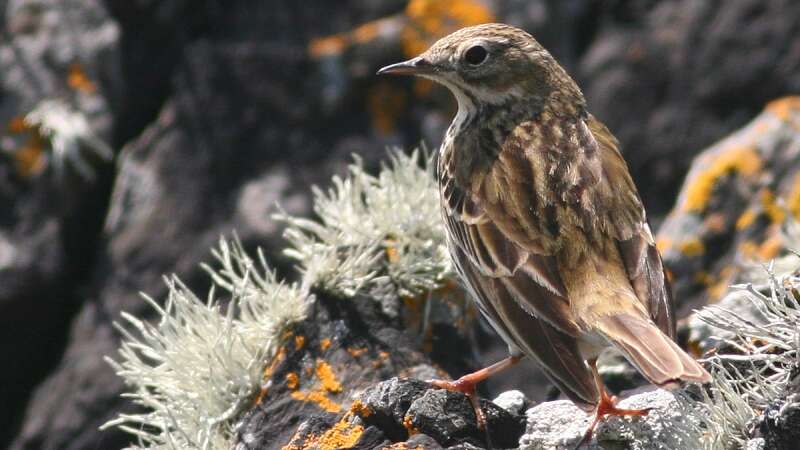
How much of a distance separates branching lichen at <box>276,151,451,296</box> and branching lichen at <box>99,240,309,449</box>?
266 millimetres

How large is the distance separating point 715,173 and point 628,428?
3.83 m

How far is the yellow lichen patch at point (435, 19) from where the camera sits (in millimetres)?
10125

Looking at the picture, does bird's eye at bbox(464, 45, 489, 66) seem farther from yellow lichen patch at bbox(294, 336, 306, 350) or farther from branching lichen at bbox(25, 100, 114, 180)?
branching lichen at bbox(25, 100, 114, 180)

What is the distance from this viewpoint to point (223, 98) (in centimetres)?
972

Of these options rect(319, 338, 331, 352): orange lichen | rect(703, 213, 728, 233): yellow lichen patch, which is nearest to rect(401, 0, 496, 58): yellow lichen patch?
rect(703, 213, 728, 233): yellow lichen patch

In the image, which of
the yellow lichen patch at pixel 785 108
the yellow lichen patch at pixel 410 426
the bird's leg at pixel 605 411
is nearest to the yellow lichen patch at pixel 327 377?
the yellow lichen patch at pixel 410 426

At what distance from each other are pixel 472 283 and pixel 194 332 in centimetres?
150

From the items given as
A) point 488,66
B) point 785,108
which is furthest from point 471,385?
point 785,108

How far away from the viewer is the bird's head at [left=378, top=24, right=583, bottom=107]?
699 cm

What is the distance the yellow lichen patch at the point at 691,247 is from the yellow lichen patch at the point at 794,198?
0.64 m

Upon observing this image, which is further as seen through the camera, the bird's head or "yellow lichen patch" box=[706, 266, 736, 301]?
"yellow lichen patch" box=[706, 266, 736, 301]

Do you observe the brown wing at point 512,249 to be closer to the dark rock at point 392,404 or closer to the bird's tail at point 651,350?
the bird's tail at point 651,350

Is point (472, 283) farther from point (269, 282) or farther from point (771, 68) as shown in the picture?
point (771, 68)

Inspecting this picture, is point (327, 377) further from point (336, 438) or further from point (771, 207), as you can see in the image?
point (771, 207)
